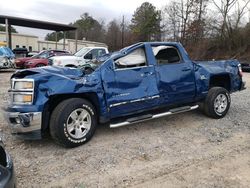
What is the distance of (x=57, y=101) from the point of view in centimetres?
479

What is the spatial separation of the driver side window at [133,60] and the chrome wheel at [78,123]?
3.55 feet

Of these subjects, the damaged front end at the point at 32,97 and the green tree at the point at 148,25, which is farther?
the green tree at the point at 148,25

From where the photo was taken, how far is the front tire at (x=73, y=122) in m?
4.48

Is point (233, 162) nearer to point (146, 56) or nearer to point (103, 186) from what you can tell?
point (103, 186)

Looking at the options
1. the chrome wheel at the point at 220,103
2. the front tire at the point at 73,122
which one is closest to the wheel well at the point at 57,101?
the front tire at the point at 73,122

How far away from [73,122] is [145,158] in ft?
4.47

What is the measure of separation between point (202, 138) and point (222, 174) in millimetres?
1452

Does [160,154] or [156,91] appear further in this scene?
[156,91]

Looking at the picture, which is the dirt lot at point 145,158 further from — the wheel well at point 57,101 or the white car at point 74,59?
the white car at point 74,59

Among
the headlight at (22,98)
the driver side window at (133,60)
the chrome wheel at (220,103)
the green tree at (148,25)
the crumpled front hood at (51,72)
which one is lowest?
the chrome wheel at (220,103)

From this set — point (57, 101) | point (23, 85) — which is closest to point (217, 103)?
point (57, 101)

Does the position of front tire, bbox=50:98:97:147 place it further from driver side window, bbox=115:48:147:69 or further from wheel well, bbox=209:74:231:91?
wheel well, bbox=209:74:231:91

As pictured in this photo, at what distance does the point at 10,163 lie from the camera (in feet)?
9.32

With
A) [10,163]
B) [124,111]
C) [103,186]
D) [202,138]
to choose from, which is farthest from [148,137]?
[10,163]
